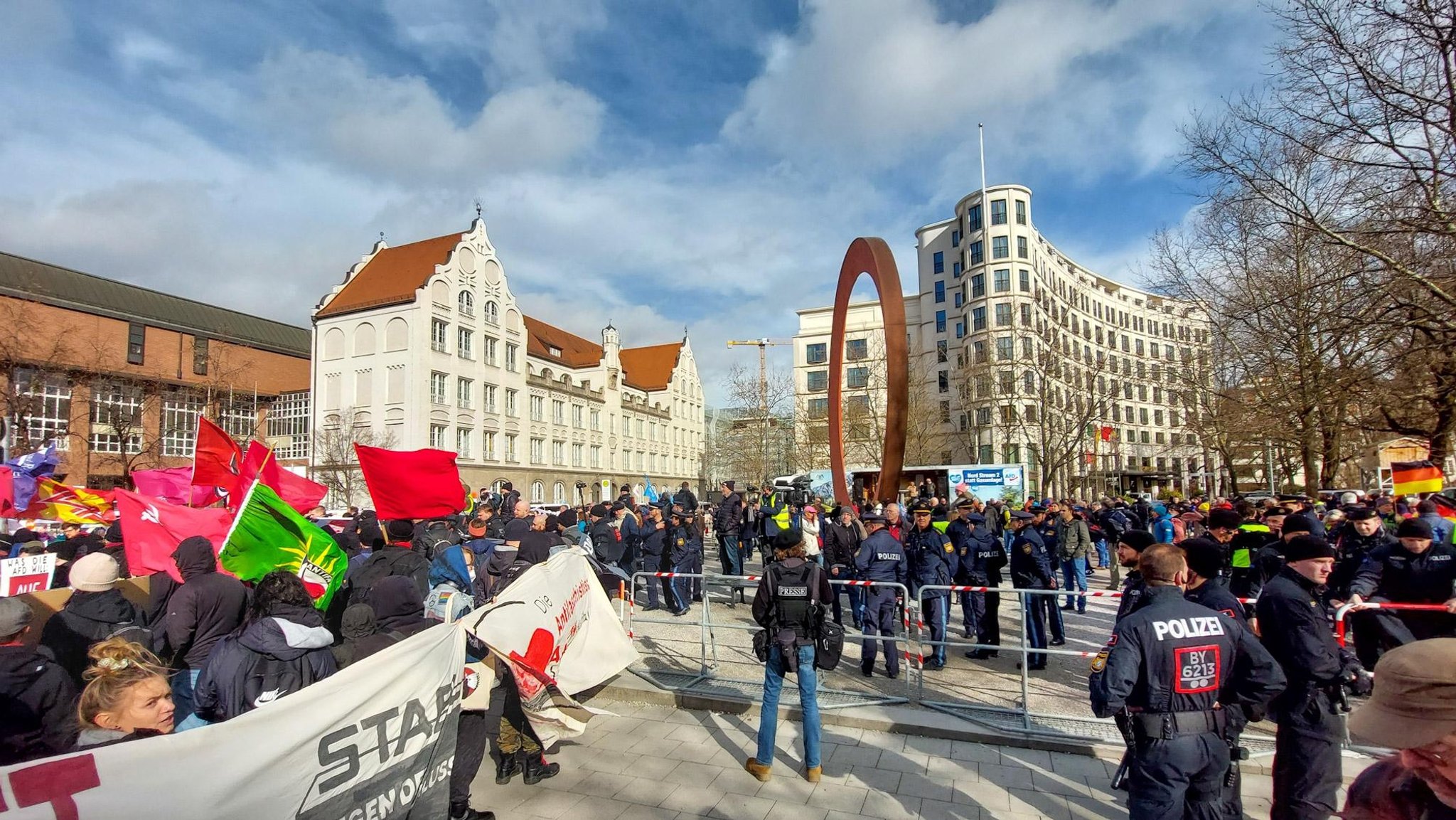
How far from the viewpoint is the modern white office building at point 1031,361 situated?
31.0 meters

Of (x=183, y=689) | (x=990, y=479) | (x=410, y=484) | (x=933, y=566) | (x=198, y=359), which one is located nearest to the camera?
(x=183, y=689)

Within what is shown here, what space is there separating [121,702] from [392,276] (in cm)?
5511

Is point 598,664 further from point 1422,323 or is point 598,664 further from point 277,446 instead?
point 277,446

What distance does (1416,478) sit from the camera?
11289 mm

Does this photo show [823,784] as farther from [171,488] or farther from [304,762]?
[171,488]

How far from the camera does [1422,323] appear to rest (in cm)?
1142

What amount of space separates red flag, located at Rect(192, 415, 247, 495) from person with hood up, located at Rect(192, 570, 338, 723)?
5.09 m

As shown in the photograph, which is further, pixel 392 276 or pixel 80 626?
pixel 392 276

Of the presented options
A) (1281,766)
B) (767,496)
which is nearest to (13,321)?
(767,496)

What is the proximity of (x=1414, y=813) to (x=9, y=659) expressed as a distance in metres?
5.13

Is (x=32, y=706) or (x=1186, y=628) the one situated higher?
(x=1186, y=628)

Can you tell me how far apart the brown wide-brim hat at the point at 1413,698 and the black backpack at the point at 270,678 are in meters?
4.31

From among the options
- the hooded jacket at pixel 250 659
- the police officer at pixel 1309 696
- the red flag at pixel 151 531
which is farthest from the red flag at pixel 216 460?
the police officer at pixel 1309 696

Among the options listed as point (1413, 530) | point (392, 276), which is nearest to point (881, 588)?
point (1413, 530)
